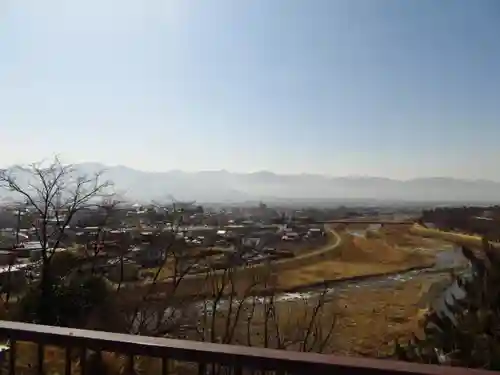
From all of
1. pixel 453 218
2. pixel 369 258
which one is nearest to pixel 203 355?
pixel 453 218

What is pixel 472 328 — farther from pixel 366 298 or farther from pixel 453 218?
pixel 453 218

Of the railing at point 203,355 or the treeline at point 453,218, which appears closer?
the railing at point 203,355

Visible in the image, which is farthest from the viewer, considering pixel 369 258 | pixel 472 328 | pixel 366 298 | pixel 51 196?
pixel 369 258

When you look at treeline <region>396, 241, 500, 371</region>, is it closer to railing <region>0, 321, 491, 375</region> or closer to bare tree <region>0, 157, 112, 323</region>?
railing <region>0, 321, 491, 375</region>

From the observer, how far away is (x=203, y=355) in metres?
1.43

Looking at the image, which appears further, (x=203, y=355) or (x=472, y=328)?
(x=472, y=328)

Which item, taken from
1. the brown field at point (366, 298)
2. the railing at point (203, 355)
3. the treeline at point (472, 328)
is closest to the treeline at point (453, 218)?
the brown field at point (366, 298)

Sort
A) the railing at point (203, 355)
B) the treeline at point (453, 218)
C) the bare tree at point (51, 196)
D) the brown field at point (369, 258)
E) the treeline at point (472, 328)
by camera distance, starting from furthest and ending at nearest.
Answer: the brown field at point (369, 258), the treeline at point (453, 218), the bare tree at point (51, 196), the treeline at point (472, 328), the railing at point (203, 355)

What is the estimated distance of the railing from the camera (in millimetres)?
1273

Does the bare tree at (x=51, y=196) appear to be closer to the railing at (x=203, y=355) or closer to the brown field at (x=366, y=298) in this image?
the brown field at (x=366, y=298)

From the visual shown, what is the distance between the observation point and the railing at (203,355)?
1.27 meters

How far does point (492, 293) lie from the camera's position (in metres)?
6.45

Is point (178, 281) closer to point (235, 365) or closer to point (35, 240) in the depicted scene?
point (35, 240)

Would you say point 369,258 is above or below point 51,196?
below
